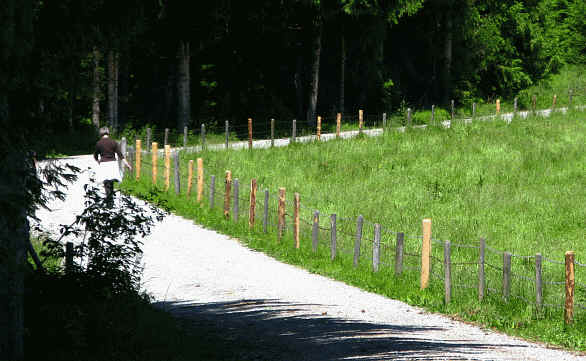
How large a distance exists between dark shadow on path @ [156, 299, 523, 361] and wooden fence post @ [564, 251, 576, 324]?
160cm

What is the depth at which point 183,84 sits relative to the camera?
36.6 meters

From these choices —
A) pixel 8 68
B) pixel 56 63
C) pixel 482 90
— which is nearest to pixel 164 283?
pixel 56 63

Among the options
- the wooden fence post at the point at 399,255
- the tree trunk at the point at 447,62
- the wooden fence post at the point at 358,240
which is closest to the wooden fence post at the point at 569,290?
the wooden fence post at the point at 399,255

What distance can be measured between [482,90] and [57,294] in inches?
1718

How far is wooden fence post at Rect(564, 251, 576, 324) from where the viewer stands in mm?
12867

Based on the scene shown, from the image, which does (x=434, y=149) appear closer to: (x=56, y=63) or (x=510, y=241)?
(x=510, y=241)

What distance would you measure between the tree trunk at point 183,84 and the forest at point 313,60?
51 millimetres

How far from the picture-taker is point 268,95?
41.5 metres

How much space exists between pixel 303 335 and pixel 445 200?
15.8m

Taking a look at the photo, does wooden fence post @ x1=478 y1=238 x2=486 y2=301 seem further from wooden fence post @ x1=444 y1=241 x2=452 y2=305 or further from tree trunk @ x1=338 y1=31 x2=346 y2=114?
tree trunk @ x1=338 y1=31 x2=346 y2=114

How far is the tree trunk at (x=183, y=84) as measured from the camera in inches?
1421

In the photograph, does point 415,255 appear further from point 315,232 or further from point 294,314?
point 294,314

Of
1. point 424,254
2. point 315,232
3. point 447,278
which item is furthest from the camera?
point 315,232

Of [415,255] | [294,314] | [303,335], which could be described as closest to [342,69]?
[415,255]
